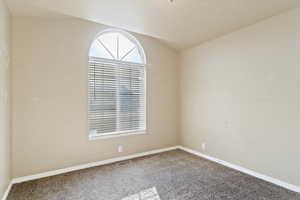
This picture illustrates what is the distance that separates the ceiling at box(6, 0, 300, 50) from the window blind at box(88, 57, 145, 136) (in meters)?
0.88

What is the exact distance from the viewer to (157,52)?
12.5ft

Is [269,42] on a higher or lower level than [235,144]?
higher

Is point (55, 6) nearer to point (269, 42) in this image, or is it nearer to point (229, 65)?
point (229, 65)

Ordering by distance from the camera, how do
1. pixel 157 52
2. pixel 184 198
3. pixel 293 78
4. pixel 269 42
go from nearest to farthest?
1. pixel 184 198
2. pixel 293 78
3. pixel 269 42
4. pixel 157 52

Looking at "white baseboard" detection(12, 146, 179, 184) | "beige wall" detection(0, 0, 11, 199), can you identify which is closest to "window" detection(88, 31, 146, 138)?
"white baseboard" detection(12, 146, 179, 184)

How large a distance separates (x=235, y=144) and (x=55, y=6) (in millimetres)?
3741

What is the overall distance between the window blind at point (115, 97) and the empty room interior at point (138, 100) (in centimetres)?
2

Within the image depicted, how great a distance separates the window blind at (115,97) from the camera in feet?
10.1

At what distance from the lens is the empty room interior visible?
7.20 feet

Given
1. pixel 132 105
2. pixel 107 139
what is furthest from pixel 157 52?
pixel 107 139

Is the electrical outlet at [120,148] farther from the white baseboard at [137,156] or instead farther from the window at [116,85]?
the window at [116,85]

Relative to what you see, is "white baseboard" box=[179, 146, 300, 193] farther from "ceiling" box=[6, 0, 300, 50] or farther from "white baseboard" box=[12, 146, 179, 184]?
"ceiling" box=[6, 0, 300, 50]

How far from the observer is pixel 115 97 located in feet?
11.0

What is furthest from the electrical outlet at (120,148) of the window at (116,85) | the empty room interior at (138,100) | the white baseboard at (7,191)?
the white baseboard at (7,191)
